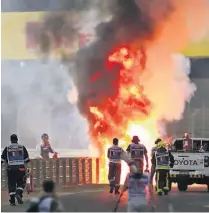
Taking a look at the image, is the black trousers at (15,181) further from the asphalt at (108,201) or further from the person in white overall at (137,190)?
the person in white overall at (137,190)

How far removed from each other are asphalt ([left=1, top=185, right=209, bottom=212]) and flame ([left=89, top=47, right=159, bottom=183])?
5051 millimetres

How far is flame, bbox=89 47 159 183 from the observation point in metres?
27.3

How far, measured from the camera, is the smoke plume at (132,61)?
28141 millimetres

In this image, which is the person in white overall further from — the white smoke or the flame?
the white smoke

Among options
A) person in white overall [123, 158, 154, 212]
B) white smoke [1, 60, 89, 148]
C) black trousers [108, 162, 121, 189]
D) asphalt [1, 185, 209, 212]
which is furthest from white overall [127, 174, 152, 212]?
white smoke [1, 60, 89, 148]

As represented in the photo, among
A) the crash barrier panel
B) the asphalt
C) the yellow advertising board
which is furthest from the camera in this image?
the yellow advertising board

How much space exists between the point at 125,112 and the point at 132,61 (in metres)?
2.57

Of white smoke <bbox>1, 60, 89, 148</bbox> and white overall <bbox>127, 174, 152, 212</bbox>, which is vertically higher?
white smoke <bbox>1, 60, 89, 148</bbox>

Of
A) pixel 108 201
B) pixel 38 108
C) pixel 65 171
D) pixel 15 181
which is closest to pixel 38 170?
pixel 65 171

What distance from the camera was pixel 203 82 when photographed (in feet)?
137

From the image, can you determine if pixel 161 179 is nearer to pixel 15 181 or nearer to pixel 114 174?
pixel 114 174

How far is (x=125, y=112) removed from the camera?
2773 cm

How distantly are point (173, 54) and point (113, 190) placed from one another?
581 inches

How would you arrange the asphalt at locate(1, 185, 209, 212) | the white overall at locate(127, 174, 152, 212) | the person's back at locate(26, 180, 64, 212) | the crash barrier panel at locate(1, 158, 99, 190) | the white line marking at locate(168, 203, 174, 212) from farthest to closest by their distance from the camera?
1. the crash barrier panel at locate(1, 158, 99, 190)
2. the asphalt at locate(1, 185, 209, 212)
3. the white line marking at locate(168, 203, 174, 212)
4. the white overall at locate(127, 174, 152, 212)
5. the person's back at locate(26, 180, 64, 212)
